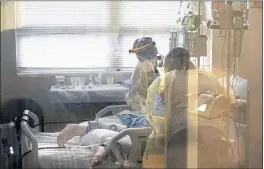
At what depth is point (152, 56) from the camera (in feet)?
4.12

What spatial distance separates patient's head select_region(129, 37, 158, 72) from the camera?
121 cm

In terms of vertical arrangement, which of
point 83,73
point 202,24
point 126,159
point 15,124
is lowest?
point 126,159

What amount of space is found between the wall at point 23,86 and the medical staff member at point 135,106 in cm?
4

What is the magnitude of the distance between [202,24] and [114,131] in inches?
17.4

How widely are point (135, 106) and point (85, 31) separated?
0.92 ft

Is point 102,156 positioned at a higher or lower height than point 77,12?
lower

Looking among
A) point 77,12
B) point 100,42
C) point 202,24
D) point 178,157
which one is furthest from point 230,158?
point 77,12

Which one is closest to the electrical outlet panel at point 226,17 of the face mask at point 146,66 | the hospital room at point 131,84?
the hospital room at point 131,84

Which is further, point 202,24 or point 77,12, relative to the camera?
point 202,24

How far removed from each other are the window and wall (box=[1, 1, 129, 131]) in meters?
0.02

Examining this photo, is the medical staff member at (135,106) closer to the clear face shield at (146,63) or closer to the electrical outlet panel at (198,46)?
the clear face shield at (146,63)

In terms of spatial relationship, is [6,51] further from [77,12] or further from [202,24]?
[202,24]

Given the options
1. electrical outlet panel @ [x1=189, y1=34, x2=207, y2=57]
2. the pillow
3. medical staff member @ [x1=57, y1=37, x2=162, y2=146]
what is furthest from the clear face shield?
the pillow

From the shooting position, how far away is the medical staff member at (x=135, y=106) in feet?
4.11
